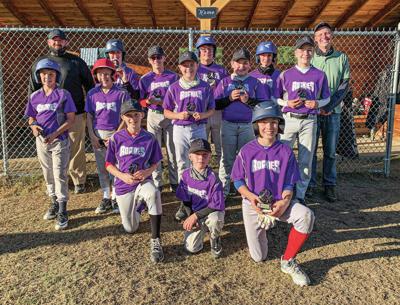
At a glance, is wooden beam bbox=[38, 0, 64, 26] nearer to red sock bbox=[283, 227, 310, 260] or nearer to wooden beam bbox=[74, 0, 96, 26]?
wooden beam bbox=[74, 0, 96, 26]

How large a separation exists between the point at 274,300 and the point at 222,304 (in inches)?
16.5

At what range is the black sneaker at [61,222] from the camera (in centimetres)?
401

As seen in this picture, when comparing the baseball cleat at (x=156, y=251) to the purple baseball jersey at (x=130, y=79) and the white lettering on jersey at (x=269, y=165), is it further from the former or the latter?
the purple baseball jersey at (x=130, y=79)

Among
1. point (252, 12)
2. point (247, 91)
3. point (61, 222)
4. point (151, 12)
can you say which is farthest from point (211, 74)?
point (252, 12)

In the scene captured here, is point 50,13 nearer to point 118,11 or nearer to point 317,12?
point 118,11

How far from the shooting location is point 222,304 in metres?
2.75

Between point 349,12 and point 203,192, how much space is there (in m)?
7.83

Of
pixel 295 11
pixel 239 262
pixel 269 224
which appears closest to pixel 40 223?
pixel 239 262

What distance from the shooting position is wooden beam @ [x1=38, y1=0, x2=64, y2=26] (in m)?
8.12

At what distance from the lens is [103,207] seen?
176 inches

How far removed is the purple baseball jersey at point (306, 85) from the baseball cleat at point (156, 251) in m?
2.21

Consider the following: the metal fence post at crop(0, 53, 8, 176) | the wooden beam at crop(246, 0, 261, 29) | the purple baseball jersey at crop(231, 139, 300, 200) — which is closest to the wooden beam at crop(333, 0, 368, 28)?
the wooden beam at crop(246, 0, 261, 29)

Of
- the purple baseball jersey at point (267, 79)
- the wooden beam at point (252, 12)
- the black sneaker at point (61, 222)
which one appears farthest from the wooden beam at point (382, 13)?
the black sneaker at point (61, 222)

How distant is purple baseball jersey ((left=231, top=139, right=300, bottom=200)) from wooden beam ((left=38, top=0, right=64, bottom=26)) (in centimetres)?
709
